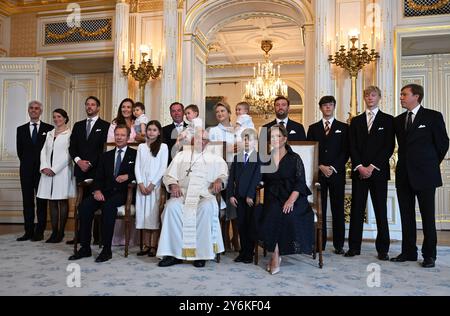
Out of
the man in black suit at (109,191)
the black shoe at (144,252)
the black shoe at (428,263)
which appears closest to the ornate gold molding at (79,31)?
the man in black suit at (109,191)

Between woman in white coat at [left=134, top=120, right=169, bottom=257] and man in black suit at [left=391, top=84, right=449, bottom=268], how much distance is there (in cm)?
221

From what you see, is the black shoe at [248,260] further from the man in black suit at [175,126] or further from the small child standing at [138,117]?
the small child standing at [138,117]

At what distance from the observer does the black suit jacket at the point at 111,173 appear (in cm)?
396

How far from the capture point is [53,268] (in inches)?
130

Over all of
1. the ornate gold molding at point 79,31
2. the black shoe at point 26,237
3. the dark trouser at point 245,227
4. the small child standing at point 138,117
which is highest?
the ornate gold molding at point 79,31

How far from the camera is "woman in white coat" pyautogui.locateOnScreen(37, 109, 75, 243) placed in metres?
Result: 4.62

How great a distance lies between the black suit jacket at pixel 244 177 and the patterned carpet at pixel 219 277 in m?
0.61

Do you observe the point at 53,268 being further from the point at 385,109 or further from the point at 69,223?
the point at 385,109

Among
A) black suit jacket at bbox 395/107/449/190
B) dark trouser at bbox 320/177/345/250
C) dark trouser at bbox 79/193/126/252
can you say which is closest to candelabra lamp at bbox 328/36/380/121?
dark trouser at bbox 320/177/345/250

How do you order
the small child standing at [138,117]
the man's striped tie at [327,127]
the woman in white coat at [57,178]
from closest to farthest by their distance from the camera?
1. the man's striped tie at [327,127]
2. the small child standing at [138,117]
3. the woman in white coat at [57,178]

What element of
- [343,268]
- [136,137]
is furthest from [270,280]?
[136,137]

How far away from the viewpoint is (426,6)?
5410 millimetres

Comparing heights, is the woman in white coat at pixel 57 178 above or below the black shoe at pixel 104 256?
above

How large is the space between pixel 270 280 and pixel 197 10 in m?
4.47
